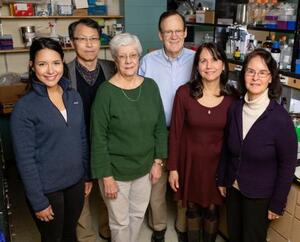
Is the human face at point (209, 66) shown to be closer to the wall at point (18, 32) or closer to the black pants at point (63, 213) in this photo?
the black pants at point (63, 213)

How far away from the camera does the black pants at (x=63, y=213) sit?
1524 millimetres

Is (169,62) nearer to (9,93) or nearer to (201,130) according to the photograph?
(201,130)

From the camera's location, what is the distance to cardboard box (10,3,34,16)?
3.41 metres

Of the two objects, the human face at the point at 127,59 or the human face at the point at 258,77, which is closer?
the human face at the point at 258,77

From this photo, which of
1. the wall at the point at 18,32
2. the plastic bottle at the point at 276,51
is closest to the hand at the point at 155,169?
the plastic bottle at the point at 276,51

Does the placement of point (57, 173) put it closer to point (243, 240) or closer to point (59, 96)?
point (59, 96)

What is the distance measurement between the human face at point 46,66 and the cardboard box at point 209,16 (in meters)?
1.61

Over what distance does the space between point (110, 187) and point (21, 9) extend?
2.56m

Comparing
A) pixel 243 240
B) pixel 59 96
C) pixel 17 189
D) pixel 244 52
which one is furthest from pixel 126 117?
pixel 17 189

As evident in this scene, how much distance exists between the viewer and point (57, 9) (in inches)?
143

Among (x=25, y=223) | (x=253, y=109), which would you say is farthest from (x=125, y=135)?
(x=25, y=223)

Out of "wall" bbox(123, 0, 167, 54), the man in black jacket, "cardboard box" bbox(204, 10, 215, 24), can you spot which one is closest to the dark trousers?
the man in black jacket

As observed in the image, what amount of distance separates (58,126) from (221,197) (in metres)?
0.99

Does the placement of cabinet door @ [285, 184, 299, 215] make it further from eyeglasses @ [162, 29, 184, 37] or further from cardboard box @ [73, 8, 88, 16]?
cardboard box @ [73, 8, 88, 16]
